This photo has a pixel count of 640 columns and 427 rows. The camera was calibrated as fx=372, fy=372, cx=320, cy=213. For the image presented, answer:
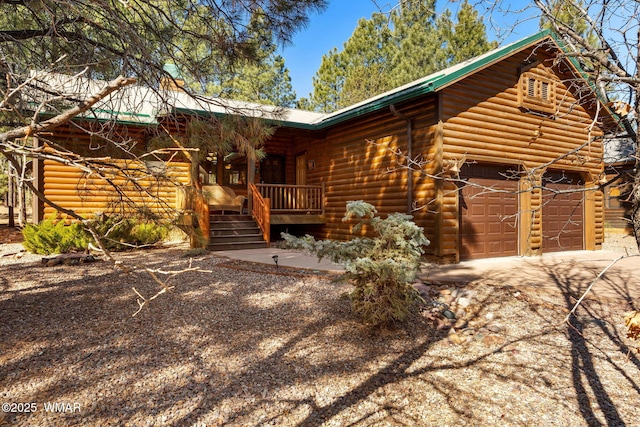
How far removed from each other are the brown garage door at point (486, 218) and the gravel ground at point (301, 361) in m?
2.75

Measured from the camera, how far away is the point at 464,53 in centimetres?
2336

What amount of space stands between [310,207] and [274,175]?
2.84 metres

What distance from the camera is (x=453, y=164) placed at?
6422 millimetres

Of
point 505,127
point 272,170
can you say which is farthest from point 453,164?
point 272,170

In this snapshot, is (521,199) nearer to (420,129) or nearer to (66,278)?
(420,129)

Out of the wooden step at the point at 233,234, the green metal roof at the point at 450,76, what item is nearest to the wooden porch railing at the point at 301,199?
the wooden step at the point at 233,234

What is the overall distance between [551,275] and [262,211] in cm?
661

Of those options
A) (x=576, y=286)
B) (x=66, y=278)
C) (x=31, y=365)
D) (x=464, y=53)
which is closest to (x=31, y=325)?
(x=31, y=365)

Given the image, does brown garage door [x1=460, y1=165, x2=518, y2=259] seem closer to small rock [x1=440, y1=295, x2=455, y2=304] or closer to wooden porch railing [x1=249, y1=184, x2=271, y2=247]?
small rock [x1=440, y1=295, x2=455, y2=304]

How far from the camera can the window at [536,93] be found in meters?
8.62

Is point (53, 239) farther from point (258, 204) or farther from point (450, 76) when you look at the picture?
point (450, 76)

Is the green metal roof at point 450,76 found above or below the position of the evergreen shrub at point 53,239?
above

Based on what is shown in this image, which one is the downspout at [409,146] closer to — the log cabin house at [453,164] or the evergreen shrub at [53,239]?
the log cabin house at [453,164]

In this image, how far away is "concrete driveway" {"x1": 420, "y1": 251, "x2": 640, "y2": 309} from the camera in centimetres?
525
